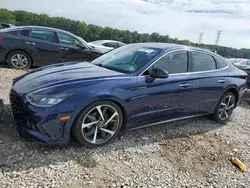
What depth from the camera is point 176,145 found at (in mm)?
3732

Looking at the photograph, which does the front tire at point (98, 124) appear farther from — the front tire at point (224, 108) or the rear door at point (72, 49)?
the rear door at point (72, 49)

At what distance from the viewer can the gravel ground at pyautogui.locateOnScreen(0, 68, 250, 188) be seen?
2664 mm

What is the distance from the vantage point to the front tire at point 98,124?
3.02 m

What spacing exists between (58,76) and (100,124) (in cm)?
89

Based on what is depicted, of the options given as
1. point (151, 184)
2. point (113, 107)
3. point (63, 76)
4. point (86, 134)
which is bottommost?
point (151, 184)

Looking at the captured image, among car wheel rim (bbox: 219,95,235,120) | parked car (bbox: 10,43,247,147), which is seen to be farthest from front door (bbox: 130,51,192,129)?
car wheel rim (bbox: 219,95,235,120)

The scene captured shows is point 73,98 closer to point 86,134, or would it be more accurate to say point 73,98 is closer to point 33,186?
point 86,134

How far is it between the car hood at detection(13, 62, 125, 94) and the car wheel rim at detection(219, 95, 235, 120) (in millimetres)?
2529

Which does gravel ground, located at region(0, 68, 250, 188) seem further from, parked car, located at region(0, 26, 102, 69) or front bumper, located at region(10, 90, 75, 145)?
parked car, located at region(0, 26, 102, 69)

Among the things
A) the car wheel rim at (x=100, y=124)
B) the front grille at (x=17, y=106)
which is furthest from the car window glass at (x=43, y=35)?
the car wheel rim at (x=100, y=124)

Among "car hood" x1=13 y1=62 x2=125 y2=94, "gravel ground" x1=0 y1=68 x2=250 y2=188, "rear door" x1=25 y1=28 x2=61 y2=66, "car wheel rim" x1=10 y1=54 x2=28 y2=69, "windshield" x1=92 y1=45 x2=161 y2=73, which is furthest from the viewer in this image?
"rear door" x1=25 y1=28 x2=61 y2=66

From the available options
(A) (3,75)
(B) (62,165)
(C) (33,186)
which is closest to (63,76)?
(B) (62,165)

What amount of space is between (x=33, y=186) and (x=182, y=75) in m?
2.75

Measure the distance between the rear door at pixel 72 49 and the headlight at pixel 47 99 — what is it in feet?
16.0
